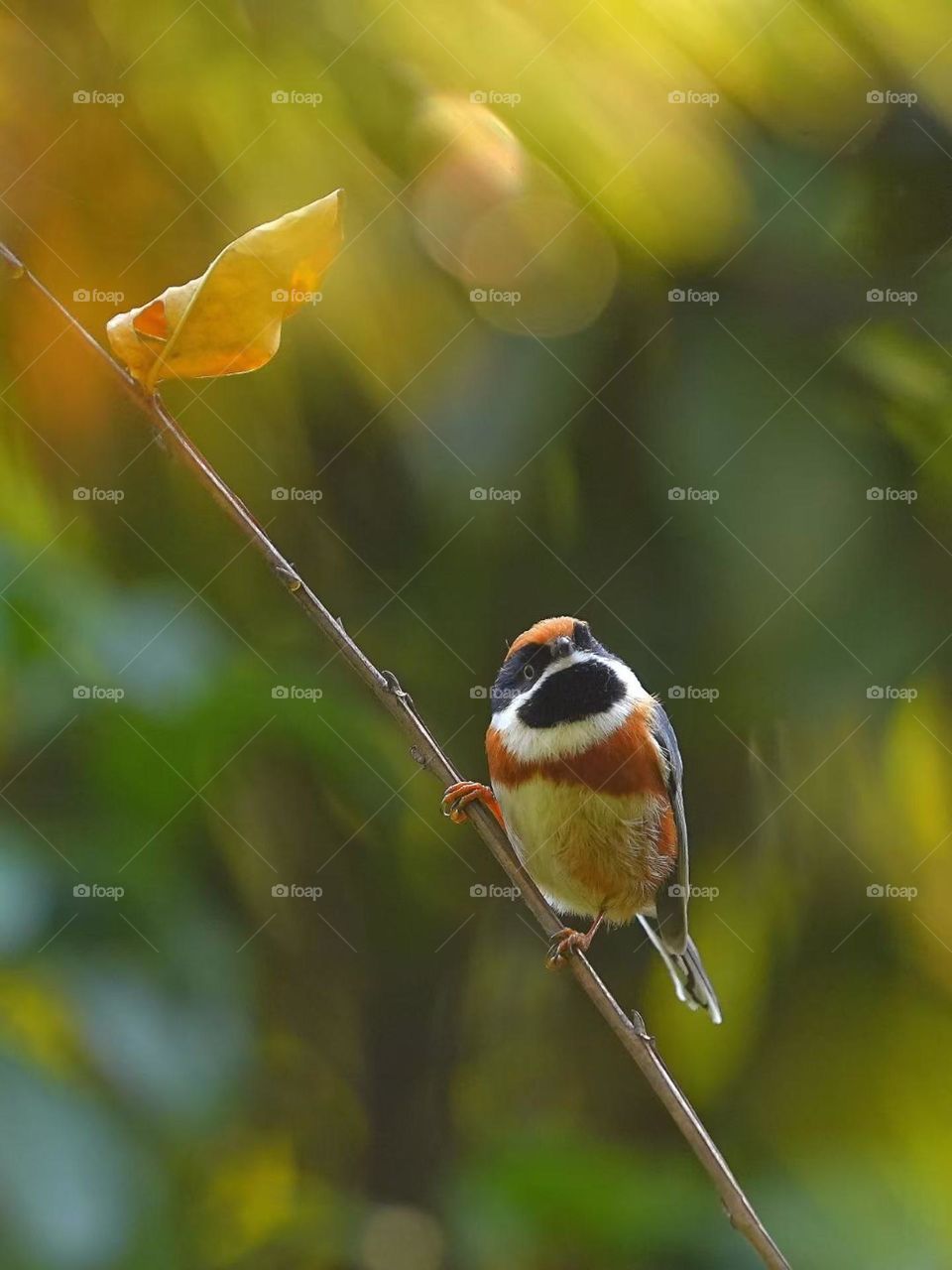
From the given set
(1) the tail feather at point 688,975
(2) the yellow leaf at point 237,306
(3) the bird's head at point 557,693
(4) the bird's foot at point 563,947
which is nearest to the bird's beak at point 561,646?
(3) the bird's head at point 557,693

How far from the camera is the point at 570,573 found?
1.79 metres

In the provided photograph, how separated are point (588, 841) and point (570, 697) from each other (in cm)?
22

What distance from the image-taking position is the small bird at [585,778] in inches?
61.4

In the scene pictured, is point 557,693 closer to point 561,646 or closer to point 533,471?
point 561,646

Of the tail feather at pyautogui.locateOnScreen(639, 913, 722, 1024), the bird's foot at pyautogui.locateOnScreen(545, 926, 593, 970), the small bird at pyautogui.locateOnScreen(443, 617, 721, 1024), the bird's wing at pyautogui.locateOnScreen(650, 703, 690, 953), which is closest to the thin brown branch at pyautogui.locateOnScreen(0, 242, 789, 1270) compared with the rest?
the bird's foot at pyautogui.locateOnScreen(545, 926, 593, 970)

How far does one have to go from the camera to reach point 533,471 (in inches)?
71.0

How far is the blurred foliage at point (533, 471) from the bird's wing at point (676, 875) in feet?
0.25

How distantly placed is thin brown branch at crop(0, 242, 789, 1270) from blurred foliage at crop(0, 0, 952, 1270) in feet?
2.26

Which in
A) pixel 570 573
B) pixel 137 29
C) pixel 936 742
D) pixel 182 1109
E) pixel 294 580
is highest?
pixel 137 29

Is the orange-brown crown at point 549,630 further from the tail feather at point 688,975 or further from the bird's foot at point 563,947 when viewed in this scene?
the tail feather at point 688,975

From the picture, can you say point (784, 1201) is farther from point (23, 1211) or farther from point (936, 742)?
point (23, 1211)

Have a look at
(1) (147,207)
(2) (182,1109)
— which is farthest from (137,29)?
(2) (182,1109)

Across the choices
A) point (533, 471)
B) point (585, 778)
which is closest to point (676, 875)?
point (585, 778)

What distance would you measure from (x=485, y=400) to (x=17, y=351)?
0.67 m
